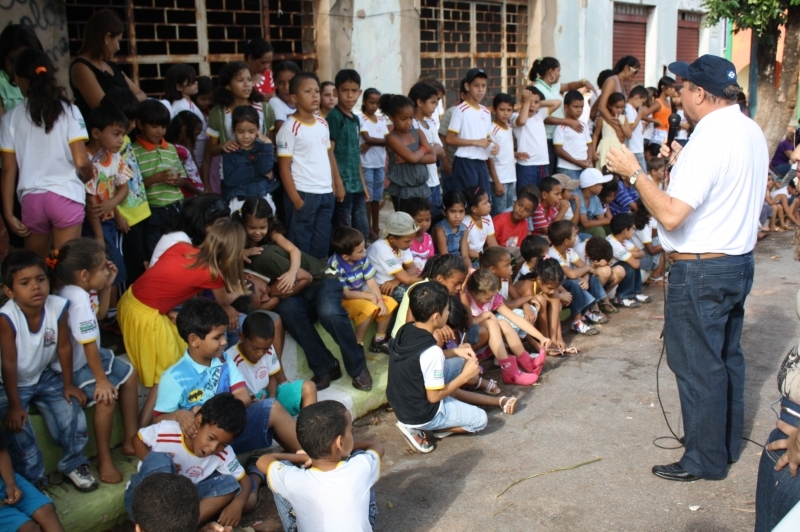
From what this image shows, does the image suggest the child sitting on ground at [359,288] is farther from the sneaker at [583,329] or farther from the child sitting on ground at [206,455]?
the sneaker at [583,329]

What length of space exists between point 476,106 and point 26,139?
170 inches

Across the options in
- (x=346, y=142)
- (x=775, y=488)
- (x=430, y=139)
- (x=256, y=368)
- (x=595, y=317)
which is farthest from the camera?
(x=430, y=139)

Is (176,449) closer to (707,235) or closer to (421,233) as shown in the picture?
(707,235)

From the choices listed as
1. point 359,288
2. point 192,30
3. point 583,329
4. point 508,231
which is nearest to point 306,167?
point 359,288

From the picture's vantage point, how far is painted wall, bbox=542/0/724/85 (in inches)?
476

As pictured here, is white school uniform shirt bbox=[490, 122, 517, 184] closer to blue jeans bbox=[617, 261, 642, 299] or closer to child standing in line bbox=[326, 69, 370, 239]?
blue jeans bbox=[617, 261, 642, 299]

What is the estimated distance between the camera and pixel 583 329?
6664mm

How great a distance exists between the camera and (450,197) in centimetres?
647

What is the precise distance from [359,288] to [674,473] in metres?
2.40

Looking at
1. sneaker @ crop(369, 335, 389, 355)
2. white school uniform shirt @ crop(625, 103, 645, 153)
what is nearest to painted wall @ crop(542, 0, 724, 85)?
white school uniform shirt @ crop(625, 103, 645, 153)

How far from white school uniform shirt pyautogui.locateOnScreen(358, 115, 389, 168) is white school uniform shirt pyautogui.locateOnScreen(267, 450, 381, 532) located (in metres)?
4.16

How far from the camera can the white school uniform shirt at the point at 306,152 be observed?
5820 mm

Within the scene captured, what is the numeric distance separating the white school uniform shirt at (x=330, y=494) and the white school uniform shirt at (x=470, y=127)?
461 centimetres

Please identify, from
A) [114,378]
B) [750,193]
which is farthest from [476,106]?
[114,378]
